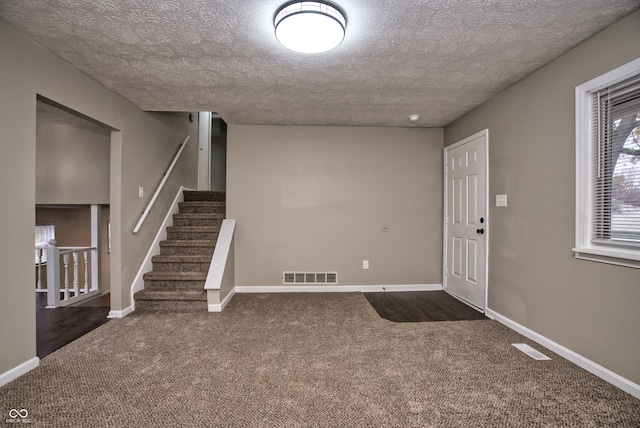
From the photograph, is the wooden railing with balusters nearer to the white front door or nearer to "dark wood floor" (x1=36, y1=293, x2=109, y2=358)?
"dark wood floor" (x1=36, y1=293, x2=109, y2=358)

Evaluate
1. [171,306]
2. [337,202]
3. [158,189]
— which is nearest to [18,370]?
[171,306]

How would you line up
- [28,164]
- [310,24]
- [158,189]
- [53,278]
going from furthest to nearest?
[158,189]
[53,278]
[28,164]
[310,24]

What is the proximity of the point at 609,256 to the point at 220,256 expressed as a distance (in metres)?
3.58

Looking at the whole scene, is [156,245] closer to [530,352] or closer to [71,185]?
[71,185]

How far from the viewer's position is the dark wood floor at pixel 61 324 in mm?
2486

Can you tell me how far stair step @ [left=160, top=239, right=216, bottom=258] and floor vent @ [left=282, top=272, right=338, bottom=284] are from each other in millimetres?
1104

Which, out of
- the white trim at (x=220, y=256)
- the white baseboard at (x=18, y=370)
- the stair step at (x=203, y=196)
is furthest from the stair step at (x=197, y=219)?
the white baseboard at (x=18, y=370)

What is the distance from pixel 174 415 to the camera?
1564 millimetres

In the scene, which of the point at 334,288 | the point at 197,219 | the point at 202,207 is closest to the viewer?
the point at 334,288

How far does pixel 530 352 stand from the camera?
226 cm

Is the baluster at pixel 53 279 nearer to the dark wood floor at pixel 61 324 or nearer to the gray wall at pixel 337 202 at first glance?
the dark wood floor at pixel 61 324

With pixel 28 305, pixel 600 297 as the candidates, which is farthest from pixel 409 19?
pixel 28 305

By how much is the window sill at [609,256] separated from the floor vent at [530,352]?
817mm

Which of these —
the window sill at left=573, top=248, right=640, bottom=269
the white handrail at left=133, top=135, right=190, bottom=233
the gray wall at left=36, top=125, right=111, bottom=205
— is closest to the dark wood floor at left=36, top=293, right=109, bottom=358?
the white handrail at left=133, top=135, right=190, bottom=233
